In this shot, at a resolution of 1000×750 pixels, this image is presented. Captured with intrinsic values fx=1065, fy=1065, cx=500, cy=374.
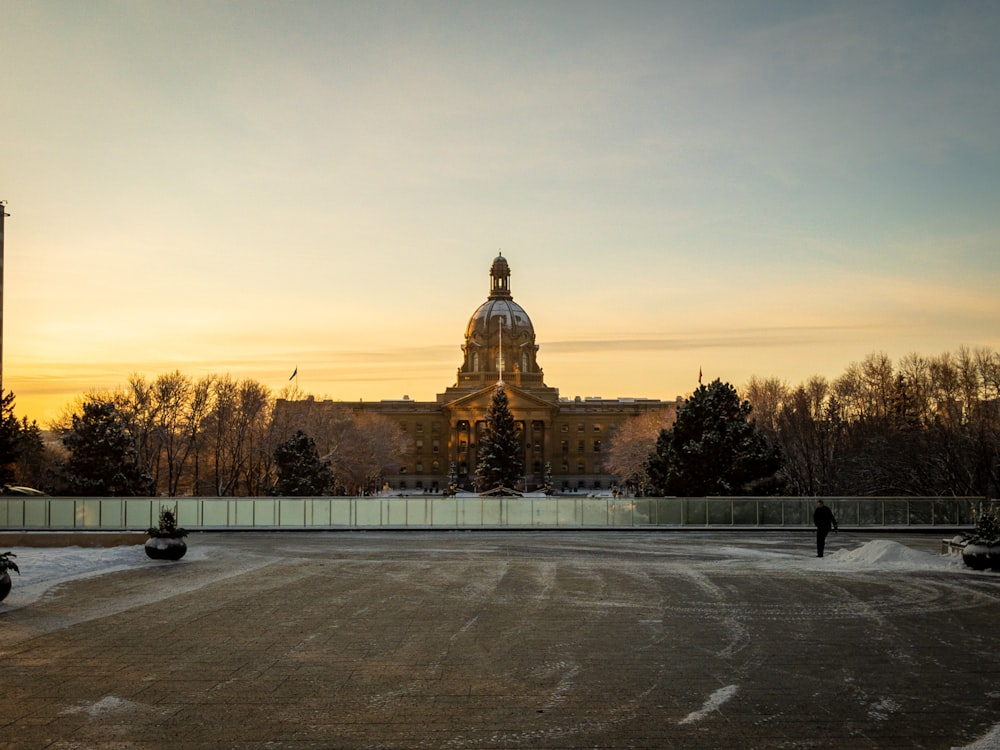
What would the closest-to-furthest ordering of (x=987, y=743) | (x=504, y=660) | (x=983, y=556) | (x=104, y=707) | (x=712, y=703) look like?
(x=987, y=743) < (x=104, y=707) < (x=712, y=703) < (x=504, y=660) < (x=983, y=556)

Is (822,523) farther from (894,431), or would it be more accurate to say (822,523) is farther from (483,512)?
(894,431)

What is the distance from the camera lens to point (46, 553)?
2836cm

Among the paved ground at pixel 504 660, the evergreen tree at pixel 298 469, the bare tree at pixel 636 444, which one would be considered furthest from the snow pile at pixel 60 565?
the bare tree at pixel 636 444

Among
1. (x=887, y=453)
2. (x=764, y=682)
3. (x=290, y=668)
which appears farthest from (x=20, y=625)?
(x=887, y=453)

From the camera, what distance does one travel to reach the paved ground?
34.8 ft

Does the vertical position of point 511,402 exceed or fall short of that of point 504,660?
it exceeds it

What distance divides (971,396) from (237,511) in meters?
54.7

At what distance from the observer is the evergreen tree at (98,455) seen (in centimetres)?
6053

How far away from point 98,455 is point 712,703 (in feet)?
182

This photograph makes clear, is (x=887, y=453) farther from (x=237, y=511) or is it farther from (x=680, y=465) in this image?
(x=237, y=511)

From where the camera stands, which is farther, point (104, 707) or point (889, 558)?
point (889, 558)

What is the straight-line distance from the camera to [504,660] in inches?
559

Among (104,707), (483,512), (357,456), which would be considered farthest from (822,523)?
(357,456)

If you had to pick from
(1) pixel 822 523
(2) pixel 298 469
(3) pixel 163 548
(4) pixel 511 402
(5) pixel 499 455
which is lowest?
(3) pixel 163 548
